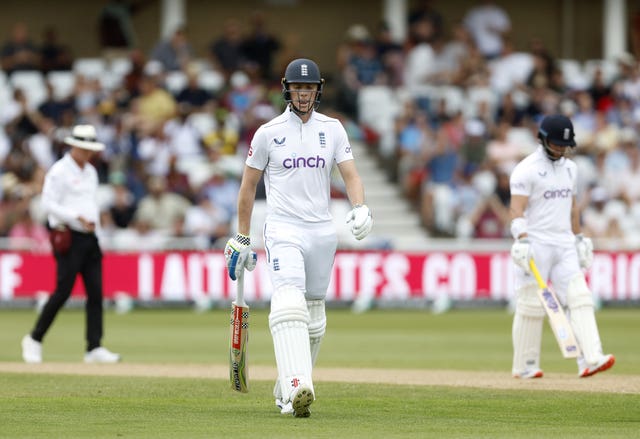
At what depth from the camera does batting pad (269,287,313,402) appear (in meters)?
9.55

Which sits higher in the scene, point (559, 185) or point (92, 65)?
→ point (92, 65)

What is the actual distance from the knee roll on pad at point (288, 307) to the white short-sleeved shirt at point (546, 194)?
357cm

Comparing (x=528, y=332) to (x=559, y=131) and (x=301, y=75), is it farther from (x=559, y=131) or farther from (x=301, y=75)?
(x=301, y=75)

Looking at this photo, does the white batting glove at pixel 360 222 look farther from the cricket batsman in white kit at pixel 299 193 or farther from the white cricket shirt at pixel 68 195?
the white cricket shirt at pixel 68 195

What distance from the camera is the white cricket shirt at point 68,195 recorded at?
1423 cm

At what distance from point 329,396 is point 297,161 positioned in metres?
2.12

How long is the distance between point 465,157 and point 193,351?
440 inches

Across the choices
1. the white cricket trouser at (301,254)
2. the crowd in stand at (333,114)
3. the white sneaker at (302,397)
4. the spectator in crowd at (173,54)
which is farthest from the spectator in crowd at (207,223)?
the white sneaker at (302,397)

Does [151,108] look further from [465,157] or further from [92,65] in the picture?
[465,157]

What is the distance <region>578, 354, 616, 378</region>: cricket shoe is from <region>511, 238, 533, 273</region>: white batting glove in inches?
39.4

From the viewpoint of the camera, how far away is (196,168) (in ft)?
84.8

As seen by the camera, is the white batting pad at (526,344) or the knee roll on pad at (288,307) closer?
the knee roll on pad at (288,307)

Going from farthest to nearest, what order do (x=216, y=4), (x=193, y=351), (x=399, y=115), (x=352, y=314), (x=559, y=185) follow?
(x=216, y=4) < (x=399, y=115) < (x=352, y=314) < (x=193, y=351) < (x=559, y=185)

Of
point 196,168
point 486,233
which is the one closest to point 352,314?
point 486,233
